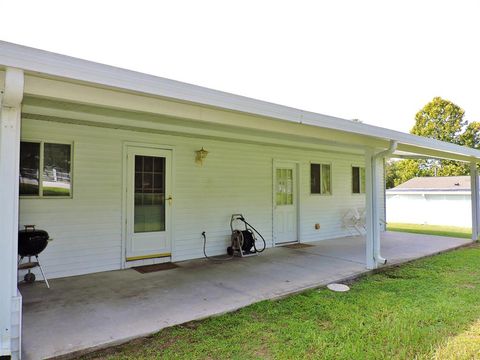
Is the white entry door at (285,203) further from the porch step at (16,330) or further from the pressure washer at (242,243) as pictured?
the porch step at (16,330)

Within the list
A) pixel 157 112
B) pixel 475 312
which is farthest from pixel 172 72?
pixel 475 312

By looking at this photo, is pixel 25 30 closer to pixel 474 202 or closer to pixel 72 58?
pixel 72 58

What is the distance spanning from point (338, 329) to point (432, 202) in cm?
1522

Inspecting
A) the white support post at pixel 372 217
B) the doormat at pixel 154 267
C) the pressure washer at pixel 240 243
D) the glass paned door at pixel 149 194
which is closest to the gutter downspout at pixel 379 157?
the white support post at pixel 372 217

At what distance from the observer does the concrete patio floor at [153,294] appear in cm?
291

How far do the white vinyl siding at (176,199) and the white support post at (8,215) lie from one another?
237 centimetres

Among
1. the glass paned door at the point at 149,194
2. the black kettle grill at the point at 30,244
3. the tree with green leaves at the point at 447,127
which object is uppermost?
the tree with green leaves at the point at 447,127

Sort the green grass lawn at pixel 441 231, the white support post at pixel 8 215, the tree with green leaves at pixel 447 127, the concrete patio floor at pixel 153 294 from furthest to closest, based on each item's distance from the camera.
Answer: the tree with green leaves at pixel 447 127
the green grass lawn at pixel 441 231
the concrete patio floor at pixel 153 294
the white support post at pixel 8 215

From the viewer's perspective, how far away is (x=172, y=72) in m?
13.9

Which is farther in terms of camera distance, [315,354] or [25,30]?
[25,30]

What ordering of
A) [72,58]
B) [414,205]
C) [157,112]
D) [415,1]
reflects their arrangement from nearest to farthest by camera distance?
[72,58], [157,112], [415,1], [414,205]

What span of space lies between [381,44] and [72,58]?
9.82m

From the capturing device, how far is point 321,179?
→ 858 centimetres

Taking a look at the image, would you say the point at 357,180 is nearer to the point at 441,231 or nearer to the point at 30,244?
the point at 441,231
